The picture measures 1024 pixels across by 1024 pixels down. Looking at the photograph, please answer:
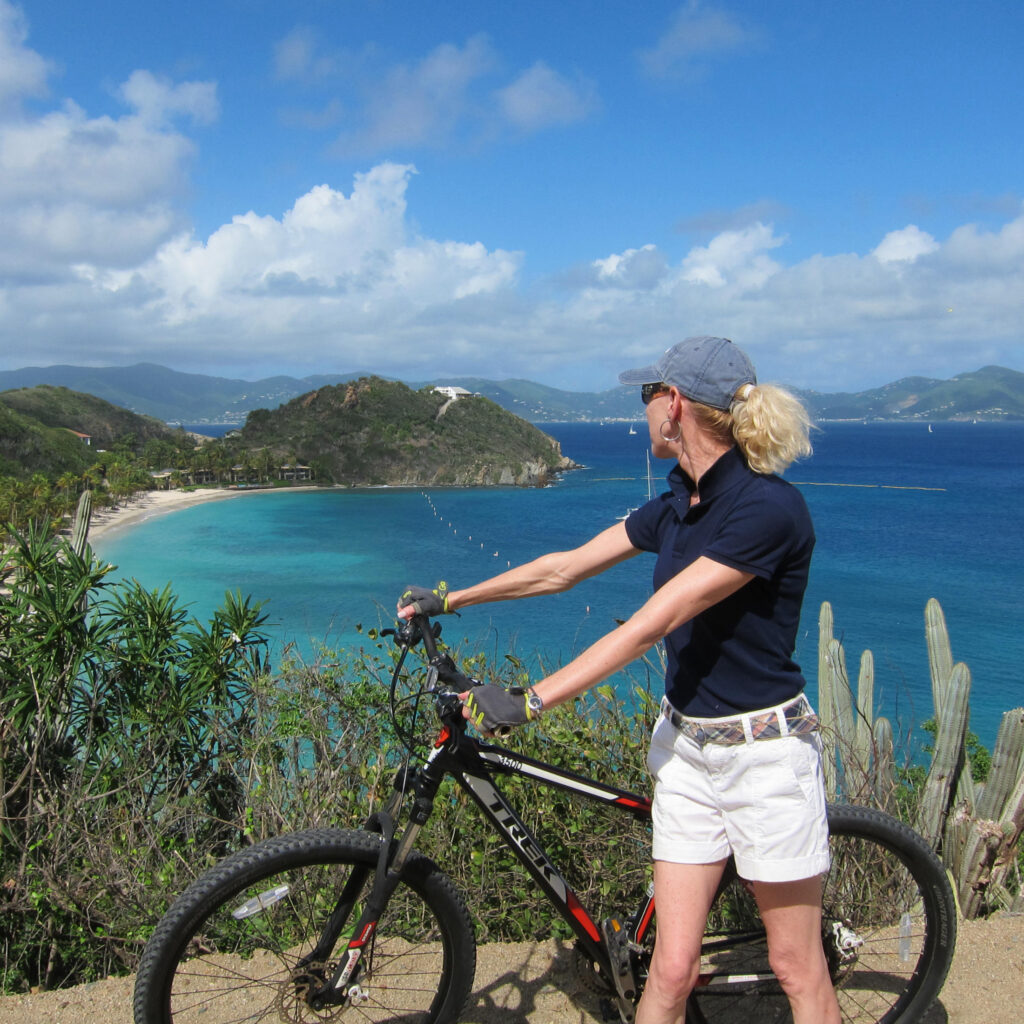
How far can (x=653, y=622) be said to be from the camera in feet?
6.00

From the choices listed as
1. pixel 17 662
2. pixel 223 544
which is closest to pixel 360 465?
pixel 223 544

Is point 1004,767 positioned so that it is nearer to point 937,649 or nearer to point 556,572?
point 937,649

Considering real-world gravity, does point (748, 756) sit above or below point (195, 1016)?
above

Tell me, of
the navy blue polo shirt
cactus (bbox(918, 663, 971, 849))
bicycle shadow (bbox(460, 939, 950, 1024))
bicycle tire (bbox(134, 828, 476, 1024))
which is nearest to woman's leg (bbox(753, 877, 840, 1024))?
the navy blue polo shirt

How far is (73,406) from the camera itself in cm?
11512

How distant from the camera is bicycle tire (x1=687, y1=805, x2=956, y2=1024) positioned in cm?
239

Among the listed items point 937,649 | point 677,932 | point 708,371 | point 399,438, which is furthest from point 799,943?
point 399,438

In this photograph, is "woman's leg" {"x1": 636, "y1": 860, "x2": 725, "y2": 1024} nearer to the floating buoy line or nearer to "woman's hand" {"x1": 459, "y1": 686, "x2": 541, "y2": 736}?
"woman's hand" {"x1": 459, "y1": 686, "x2": 541, "y2": 736}

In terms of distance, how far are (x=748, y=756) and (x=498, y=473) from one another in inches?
3722

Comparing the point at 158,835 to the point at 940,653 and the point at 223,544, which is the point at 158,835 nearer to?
the point at 940,653

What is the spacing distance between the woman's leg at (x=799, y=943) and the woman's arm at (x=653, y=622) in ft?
2.09

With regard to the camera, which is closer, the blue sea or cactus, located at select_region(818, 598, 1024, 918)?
cactus, located at select_region(818, 598, 1024, 918)

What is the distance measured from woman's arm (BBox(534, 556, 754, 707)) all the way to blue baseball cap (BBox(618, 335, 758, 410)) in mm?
399

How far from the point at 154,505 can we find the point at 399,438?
33712 mm
